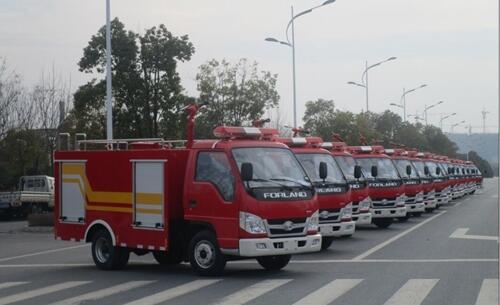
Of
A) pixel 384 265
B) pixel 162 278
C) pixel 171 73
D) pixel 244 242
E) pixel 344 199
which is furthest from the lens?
pixel 171 73

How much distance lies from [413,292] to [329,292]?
48.2 inches

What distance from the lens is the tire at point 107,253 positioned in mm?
15719

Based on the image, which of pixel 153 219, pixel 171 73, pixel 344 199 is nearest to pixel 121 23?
pixel 171 73

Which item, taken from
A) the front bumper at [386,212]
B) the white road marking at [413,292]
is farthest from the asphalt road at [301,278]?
the front bumper at [386,212]

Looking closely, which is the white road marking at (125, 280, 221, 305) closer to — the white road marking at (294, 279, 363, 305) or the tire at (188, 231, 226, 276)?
the tire at (188, 231, 226, 276)

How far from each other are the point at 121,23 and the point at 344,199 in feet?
64.9

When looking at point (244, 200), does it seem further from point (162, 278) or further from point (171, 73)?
point (171, 73)

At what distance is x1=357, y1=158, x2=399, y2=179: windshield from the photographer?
1009 inches

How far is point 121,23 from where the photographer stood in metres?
35.4

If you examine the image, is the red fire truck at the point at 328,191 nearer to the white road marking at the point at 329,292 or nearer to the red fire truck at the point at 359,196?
the red fire truck at the point at 359,196

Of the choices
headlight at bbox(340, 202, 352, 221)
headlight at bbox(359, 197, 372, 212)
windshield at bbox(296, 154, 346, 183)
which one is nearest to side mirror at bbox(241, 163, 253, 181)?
windshield at bbox(296, 154, 346, 183)

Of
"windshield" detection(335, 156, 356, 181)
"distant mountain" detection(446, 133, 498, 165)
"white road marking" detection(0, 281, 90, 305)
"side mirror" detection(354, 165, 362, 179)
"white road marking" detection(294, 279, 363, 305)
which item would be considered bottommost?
"white road marking" detection(0, 281, 90, 305)

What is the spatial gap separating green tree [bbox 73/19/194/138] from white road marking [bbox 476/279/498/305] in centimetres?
2285

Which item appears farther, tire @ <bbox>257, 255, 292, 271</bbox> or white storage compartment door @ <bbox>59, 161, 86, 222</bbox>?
white storage compartment door @ <bbox>59, 161, 86, 222</bbox>
